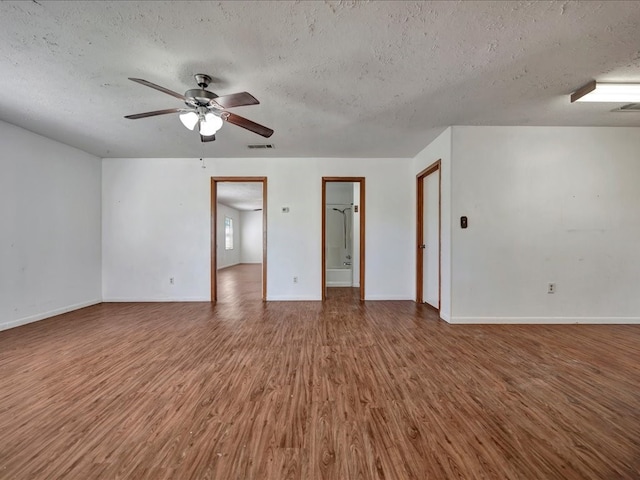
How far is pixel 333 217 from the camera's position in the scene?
6.92 m

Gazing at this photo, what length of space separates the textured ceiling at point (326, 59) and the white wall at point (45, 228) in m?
0.51

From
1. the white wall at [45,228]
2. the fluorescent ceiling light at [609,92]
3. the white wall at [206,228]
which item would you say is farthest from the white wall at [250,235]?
the fluorescent ceiling light at [609,92]

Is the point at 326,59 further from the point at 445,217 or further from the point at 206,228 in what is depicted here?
the point at 206,228

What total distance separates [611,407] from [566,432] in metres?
0.52

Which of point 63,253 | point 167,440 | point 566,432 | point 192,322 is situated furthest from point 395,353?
point 63,253

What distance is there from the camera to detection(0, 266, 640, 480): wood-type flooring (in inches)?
48.8

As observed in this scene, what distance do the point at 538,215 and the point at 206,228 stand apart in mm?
4822

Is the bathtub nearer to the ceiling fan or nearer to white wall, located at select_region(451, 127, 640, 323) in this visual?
white wall, located at select_region(451, 127, 640, 323)

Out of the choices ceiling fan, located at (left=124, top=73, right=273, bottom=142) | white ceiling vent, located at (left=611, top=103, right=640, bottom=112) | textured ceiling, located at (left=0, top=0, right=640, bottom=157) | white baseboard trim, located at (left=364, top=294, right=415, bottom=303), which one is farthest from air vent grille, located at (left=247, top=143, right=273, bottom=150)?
white ceiling vent, located at (left=611, top=103, right=640, bottom=112)

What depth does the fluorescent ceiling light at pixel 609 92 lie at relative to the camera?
230 cm

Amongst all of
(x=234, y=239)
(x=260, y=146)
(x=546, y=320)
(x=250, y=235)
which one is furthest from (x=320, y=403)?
(x=250, y=235)

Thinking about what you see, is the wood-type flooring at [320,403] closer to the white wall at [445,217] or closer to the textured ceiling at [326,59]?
the white wall at [445,217]

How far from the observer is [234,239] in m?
11.1

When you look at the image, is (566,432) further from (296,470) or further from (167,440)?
(167,440)
